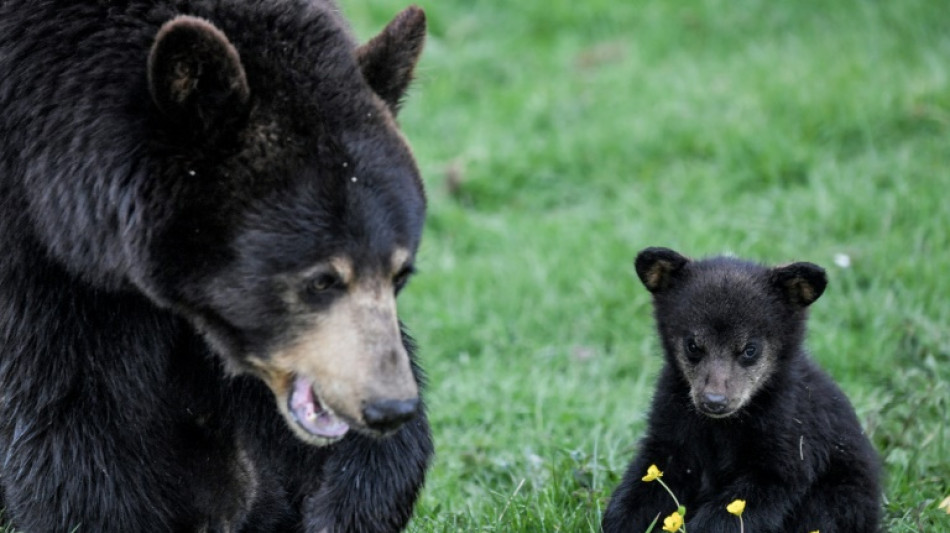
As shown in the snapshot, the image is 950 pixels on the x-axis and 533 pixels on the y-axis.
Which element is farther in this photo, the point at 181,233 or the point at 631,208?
the point at 631,208

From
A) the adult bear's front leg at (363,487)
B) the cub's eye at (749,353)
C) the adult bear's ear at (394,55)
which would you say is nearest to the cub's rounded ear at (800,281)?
the cub's eye at (749,353)

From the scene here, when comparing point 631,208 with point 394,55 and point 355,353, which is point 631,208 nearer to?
point 394,55

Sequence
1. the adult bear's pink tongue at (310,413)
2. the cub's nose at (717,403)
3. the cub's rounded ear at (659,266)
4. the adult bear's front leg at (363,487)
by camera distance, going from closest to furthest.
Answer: the adult bear's pink tongue at (310,413) → the adult bear's front leg at (363,487) → the cub's nose at (717,403) → the cub's rounded ear at (659,266)

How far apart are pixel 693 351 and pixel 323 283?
1.71m

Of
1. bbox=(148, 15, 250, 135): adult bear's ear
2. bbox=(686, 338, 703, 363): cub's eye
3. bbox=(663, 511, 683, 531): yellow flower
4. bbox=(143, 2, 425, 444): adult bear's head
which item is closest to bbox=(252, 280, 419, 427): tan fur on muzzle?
bbox=(143, 2, 425, 444): adult bear's head

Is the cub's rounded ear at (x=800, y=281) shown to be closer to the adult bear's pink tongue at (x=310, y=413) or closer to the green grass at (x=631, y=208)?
the green grass at (x=631, y=208)

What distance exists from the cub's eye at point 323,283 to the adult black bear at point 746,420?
5.03 feet

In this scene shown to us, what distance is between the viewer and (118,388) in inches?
170

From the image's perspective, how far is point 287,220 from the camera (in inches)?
151

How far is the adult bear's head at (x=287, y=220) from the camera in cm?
384

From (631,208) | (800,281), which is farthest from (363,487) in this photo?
(631,208)

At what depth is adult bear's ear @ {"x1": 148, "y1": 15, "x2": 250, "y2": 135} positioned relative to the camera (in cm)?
370

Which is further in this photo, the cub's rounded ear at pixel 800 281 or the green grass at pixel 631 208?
the green grass at pixel 631 208

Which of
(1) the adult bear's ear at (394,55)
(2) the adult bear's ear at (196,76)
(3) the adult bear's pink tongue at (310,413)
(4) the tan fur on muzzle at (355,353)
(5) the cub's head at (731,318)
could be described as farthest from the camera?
(5) the cub's head at (731,318)
